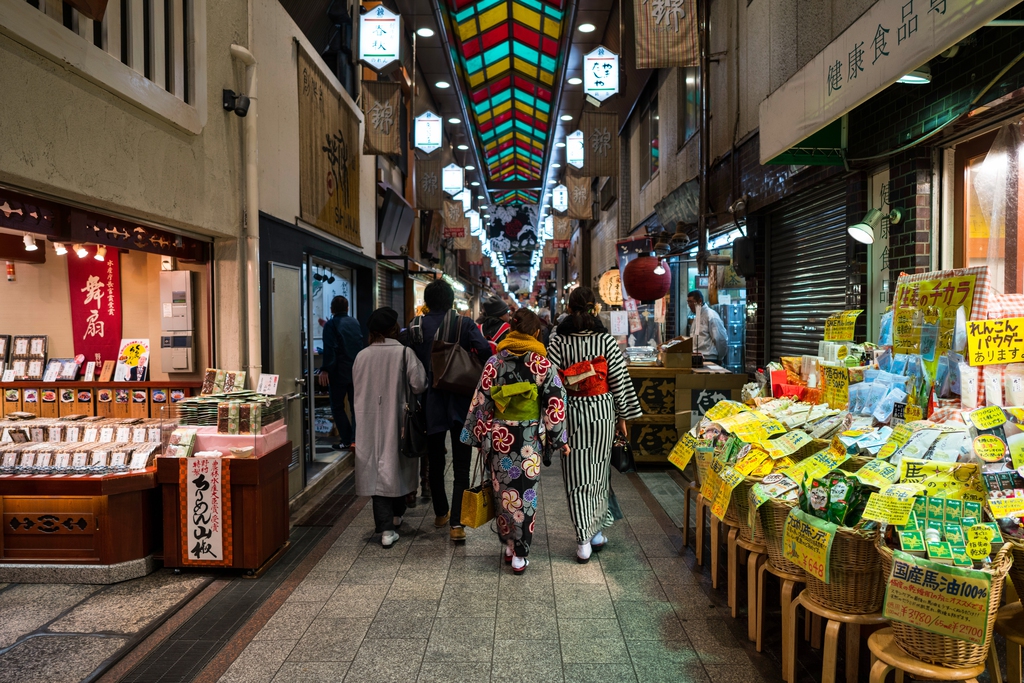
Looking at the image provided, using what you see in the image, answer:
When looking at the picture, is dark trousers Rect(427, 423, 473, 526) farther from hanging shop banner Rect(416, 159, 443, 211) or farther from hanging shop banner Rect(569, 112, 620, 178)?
hanging shop banner Rect(416, 159, 443, 211)

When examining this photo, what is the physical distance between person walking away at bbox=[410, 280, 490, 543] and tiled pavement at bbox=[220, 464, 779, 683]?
354mm

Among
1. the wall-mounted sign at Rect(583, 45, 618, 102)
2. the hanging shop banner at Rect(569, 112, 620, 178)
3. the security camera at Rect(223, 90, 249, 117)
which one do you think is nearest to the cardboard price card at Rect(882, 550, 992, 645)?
the security camera at Rect(223, 90, 249, 117)

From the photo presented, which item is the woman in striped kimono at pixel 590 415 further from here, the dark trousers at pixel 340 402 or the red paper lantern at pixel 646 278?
the dark trousers at pixel 340 402

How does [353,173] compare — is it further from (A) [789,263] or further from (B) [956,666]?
(B) [956,666]

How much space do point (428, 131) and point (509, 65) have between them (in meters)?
4.92

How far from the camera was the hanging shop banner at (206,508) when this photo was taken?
442 centimetres

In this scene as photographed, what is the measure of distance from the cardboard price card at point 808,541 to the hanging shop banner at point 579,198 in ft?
43.9

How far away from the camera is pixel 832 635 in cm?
262

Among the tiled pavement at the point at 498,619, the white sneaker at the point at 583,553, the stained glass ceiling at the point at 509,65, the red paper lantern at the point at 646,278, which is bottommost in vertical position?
the tiled pavement at the point at 498,619

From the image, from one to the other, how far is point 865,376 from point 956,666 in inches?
77.5

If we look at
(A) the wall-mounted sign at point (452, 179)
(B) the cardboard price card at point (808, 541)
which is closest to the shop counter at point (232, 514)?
(B) the cardboard price card at point (808, 541)

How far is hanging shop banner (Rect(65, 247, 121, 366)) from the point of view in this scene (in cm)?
535

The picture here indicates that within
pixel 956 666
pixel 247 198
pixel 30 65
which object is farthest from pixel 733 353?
pixel 30 65

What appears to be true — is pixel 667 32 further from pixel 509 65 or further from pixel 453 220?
pixel 453 220
